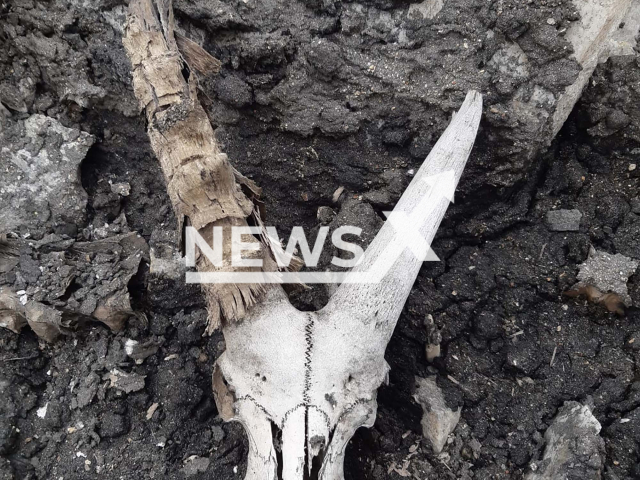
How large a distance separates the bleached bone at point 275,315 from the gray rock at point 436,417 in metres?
0.42

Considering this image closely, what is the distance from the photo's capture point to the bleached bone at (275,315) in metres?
1.87

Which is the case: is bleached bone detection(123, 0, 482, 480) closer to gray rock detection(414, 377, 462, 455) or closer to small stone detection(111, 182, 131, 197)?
gray rock detection(414, 377, 462, 455)

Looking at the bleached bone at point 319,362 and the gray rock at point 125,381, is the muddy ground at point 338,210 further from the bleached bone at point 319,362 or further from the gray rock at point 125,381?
the bleached bone at point 319,362

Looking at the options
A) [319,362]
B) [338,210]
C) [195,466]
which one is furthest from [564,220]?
[195,466]

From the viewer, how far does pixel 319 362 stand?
1959mm

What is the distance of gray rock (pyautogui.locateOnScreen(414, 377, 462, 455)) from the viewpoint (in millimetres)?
2324

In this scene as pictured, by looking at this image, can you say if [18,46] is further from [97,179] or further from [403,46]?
[403,46]

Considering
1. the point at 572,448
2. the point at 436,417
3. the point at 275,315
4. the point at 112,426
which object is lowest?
the point at 112,426

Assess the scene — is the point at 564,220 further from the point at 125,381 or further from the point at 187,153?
the point at 125,381

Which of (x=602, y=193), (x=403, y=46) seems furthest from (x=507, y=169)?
(x=403, y=46)

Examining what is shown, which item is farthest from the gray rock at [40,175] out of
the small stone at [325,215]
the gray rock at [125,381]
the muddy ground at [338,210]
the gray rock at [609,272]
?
the gray rock at [609,272]

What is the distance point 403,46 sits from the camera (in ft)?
8.70

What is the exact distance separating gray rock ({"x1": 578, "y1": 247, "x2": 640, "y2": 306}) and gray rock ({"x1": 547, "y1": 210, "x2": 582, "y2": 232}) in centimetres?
19

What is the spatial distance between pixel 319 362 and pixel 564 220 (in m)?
1.51
